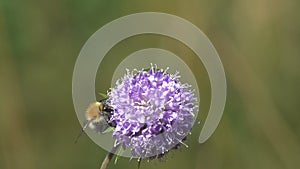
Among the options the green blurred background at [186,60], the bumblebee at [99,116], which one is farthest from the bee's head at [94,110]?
the green blurred background at [186,60]

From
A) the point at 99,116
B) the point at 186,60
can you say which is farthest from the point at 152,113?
the point at 186,60

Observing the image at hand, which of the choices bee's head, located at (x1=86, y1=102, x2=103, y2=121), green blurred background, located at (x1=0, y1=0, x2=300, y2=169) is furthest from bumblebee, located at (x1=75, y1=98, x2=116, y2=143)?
green blurred background, located at (x1=0, y1=0, x2=300, y2=169)

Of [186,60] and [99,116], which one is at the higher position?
[186,60]

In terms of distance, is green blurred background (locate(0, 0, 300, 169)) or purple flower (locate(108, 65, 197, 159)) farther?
green blurred background (locate(0, 0, 300, 169))

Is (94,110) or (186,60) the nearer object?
(94,110)

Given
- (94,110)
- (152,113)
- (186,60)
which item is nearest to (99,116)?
(94,110)

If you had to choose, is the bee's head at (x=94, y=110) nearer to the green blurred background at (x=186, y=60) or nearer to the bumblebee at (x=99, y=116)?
the bumblebee at (x=99, y=116)

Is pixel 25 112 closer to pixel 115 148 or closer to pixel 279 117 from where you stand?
pixel 279 117

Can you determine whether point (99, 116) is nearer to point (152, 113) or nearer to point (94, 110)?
point (94, 110)

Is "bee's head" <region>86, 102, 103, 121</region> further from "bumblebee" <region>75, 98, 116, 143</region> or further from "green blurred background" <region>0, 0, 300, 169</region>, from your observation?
"green blurred background" <region>0, 0, 300, 169</region>
